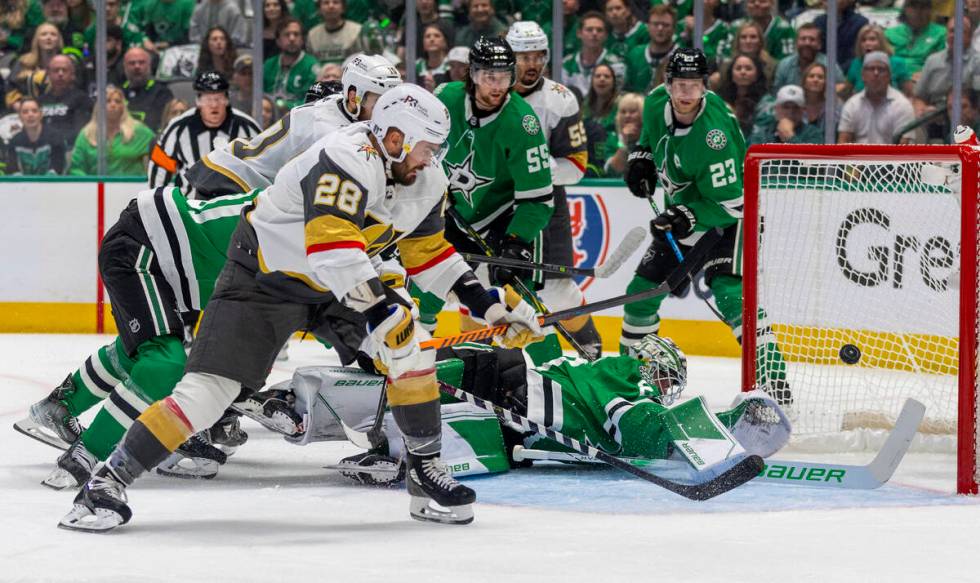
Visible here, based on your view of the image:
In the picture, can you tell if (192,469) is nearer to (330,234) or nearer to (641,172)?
(330,234)

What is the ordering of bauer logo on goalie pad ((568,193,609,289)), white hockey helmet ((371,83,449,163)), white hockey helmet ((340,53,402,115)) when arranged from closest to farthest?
1. white hockey helmet ((371,83,449,163))
2. white hockey helmet ((340,53,402,115))
3. bauer logo on goalie pad ((568,193,609,289))

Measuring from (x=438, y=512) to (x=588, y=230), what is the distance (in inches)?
133

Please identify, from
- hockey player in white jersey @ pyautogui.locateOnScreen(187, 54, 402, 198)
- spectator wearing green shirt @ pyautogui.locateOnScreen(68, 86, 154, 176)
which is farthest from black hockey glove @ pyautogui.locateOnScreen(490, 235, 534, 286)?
spectator wearing green shirt @ pyautogui.locateOnScreen(68, 86, 154, 176)

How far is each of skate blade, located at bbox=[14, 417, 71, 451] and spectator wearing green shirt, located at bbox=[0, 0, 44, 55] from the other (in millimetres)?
3814

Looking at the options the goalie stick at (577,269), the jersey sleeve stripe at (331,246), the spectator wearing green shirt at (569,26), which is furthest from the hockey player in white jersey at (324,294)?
the spectator wearing green shirt at (569,26)

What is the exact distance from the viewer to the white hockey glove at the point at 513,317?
358 cm

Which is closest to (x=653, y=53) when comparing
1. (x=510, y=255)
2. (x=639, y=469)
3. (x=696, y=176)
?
(x=696, y=176)

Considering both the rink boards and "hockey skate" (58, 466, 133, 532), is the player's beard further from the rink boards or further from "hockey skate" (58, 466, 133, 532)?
the rink boards

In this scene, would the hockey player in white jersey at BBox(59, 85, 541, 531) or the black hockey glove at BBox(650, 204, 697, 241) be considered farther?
the black hockey glove at BBox(650, 204, 697, 241)

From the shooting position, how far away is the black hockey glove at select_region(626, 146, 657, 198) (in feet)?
18.0

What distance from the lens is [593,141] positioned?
6863 millimetres

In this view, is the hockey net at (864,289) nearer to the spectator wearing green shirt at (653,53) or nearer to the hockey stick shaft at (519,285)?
the hockey stick shaft at (519,285)

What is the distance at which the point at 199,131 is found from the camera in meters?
5.98

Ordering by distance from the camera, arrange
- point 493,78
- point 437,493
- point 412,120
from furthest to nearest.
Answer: point 493,78
point 437,493
point 412,120
